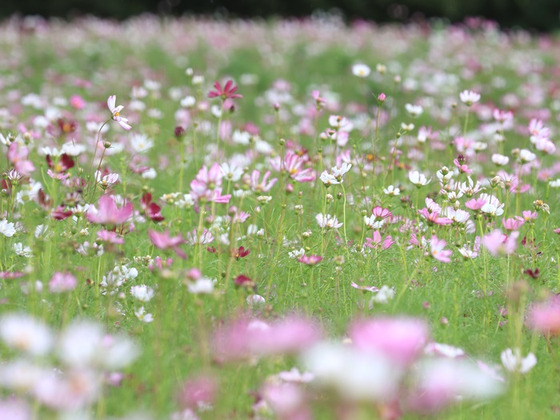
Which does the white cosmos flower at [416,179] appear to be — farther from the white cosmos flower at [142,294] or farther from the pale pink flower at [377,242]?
the white cosmos flower at [142,294]

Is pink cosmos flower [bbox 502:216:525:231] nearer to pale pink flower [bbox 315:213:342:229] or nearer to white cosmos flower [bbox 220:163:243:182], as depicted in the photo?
pale pink flower [bbox 315:213:342:229]

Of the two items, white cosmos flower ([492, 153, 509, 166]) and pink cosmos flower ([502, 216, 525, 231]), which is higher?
white cosmos flower ([492, 153, 509, 166])

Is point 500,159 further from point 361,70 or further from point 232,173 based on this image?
point 232,173

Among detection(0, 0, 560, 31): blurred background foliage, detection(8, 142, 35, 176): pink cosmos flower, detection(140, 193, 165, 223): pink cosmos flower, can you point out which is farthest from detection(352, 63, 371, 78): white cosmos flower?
detection(0, 0, 560, 31): blurred background foliage

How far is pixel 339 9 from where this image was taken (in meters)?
14.5

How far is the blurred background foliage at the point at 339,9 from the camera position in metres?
13.8

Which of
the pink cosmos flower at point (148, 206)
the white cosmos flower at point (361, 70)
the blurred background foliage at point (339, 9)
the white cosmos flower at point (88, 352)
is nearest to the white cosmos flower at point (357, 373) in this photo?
the white cosmos flower at point (88, 352)

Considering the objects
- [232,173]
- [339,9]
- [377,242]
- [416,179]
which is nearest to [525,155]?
[416,179]

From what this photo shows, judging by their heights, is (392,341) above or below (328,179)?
below

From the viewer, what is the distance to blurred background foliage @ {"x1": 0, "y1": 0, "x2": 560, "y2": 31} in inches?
543

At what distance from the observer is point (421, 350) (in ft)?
4.75

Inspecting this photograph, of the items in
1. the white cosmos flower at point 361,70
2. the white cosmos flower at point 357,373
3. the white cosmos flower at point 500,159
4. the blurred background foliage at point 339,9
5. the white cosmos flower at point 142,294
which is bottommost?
the white cosmos flower at point 357,373

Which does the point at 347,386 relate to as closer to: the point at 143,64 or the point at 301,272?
the point at 301,272

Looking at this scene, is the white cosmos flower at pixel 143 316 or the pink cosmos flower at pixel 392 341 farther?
the white cosmos flower at pixel 143 316
